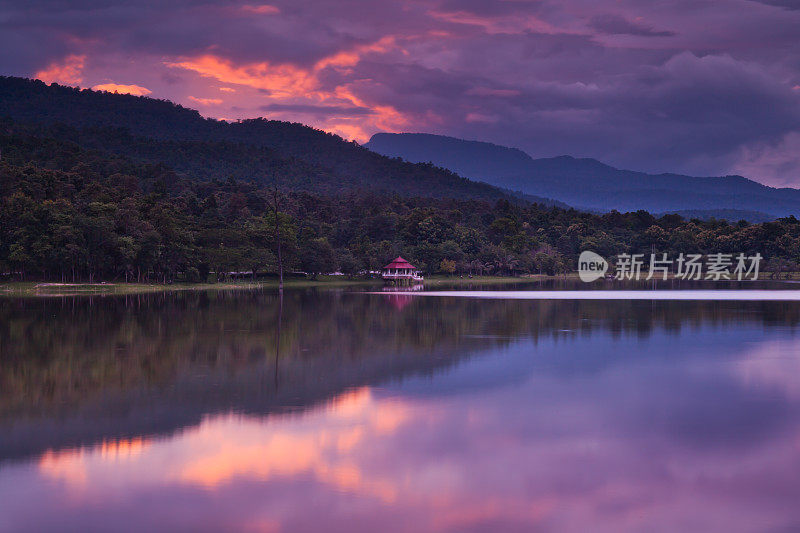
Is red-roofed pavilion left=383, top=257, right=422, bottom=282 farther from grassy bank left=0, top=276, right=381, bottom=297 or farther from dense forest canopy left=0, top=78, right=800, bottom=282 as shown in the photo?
grassy bank left=0, top=276, right=381, bottom=297

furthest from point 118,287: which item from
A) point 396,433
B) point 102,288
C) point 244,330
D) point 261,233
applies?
point 396,433

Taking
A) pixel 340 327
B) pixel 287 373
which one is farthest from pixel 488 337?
pixel 287 373

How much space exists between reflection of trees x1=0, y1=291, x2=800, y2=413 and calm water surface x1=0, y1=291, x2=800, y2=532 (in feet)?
0.68

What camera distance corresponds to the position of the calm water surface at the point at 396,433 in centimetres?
968

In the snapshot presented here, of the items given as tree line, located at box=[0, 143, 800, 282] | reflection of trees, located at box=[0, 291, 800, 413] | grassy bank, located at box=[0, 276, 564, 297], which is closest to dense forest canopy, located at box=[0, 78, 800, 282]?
tree line, located at box=[0, 143, 800, 282]

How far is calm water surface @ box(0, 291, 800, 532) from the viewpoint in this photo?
968 cm

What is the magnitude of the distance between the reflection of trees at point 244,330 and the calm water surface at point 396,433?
208 mm

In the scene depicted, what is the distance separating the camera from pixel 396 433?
13.6 m

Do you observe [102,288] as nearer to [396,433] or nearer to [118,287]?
[118,287]

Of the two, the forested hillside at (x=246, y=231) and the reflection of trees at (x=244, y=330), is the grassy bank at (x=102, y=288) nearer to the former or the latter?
the forested hillside at (x=246, y=231)

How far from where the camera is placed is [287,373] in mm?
19531

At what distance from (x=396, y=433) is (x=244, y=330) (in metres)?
17.2

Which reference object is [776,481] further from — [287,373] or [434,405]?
[287,373]

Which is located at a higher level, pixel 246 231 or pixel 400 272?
pixel 246 231
